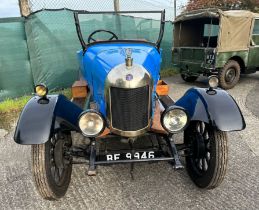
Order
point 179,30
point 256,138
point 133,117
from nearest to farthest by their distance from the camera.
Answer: point 133,117 → point 256,138 → point 179,30

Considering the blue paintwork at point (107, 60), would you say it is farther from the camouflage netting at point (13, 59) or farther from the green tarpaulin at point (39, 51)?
the camouflage netting at point (13, 59)

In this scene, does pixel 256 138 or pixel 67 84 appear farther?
pixel 67 84

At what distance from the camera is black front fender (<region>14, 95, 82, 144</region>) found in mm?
2473

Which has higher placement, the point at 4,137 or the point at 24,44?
the point at 24,44

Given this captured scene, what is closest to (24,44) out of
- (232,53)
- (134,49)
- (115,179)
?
(134,49)

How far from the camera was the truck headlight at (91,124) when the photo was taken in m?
2.51

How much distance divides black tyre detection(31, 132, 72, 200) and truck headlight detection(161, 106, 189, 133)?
111 centimetres

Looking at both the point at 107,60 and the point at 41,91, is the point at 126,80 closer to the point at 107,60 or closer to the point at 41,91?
the point at 107,60

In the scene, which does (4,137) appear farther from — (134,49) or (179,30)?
(179,30)

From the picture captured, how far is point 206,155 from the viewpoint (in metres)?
2.93

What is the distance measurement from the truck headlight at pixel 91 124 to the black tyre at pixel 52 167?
1.41 ft

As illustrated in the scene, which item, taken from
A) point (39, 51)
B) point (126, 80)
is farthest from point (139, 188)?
point (39, 51)

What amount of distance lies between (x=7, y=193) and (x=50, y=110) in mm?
1077

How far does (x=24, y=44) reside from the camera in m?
6.53
